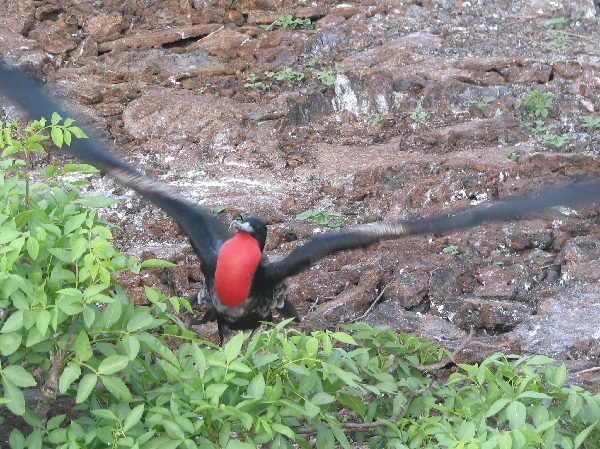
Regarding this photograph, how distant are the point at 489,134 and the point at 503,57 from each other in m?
0.95

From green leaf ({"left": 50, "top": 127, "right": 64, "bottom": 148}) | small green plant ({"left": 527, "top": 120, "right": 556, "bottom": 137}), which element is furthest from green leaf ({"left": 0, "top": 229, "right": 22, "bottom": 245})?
small green plant ({"left": 527, "top": 120, "right": 556, "bottom": 137})

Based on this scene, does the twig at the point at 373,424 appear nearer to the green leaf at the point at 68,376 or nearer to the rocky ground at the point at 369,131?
the green leaf at the point at 68,376

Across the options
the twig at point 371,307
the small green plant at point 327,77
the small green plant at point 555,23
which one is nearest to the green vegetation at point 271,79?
the small green plant at point 327,77

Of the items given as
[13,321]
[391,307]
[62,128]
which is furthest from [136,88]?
[13,321]

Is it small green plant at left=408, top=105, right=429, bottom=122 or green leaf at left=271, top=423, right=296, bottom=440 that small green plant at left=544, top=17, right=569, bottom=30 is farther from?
green leaf at left=271, top=423, right=296, bottom=440

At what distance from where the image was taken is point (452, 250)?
5574 mm

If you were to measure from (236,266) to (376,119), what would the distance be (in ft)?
9.46

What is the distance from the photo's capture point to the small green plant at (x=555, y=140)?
654 centimetres

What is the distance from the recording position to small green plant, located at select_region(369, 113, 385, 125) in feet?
23.0

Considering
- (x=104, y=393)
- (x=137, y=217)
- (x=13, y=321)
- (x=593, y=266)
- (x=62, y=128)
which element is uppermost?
(x=62, y=128)

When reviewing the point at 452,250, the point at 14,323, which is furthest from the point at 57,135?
the point at 452,250

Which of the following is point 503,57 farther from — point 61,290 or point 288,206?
point 61,290

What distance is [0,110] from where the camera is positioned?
694 centimetres

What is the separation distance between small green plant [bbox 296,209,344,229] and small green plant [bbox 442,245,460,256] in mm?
620
